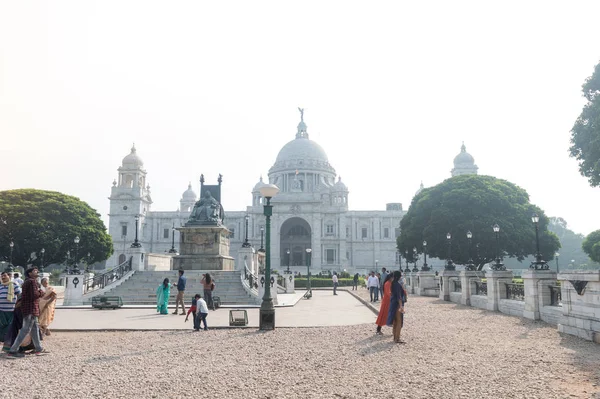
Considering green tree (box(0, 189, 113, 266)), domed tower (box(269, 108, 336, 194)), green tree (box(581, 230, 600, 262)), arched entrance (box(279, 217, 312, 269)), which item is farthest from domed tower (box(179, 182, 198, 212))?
green tree (box(581, 230, 600, 262))

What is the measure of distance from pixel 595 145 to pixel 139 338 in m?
28.7

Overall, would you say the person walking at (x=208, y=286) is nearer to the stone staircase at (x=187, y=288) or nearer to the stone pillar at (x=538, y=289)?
the stone staircase at (x=187, y=288)

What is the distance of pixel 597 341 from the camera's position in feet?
38.5

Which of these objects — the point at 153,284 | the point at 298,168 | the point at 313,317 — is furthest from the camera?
the point at 298,168

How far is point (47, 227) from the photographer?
1836 inches

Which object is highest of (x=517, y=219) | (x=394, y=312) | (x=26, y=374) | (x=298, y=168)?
(x=298, y=168)

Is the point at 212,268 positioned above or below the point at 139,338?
above

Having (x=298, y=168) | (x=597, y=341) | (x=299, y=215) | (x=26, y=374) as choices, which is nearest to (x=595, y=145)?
(x=597, y=341)

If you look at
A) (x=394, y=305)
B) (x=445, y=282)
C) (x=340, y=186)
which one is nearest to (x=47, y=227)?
(x=445, y=282)

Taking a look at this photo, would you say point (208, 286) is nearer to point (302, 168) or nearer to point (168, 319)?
point (168, 319)

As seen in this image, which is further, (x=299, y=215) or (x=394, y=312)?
(x=299, y=215)

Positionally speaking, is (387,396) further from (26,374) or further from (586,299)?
(586,299)

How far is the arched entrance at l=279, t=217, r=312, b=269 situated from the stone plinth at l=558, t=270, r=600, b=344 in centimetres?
7616

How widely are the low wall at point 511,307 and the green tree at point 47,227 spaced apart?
4124 cm
